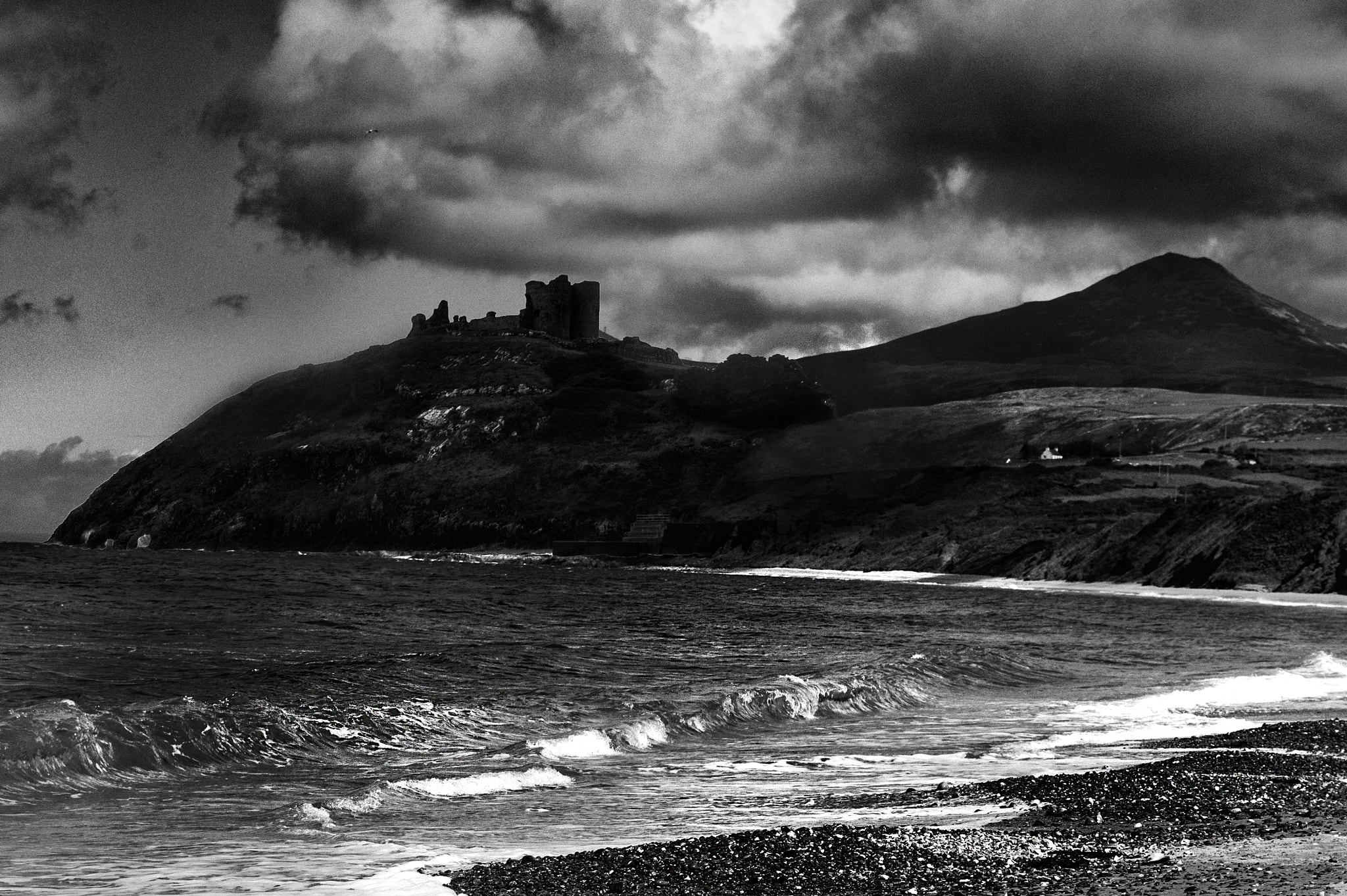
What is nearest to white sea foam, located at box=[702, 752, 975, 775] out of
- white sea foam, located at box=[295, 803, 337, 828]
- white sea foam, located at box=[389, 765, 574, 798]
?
white sea foam, located at box=[389, 765, 574, 798]

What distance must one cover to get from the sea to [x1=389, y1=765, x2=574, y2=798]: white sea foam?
0.23 feet

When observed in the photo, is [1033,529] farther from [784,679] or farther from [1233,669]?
[784,679]

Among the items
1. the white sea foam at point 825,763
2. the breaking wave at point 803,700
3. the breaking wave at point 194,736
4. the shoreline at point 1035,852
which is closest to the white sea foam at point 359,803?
the breaking wave at point 194,736

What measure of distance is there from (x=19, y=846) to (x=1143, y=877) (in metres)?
13.3

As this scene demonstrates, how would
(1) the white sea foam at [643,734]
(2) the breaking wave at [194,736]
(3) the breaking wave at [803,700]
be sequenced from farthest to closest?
1. (1) the white sea foam at [643,734]
2. (3) the breaking wave at [803,700]
3. (2) the breaking wave at [194,736]

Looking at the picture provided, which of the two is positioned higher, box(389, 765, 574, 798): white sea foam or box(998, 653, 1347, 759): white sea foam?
box(389, 765, 574, 798): white sea foam

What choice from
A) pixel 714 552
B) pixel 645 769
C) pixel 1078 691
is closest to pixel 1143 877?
pixel 645 769

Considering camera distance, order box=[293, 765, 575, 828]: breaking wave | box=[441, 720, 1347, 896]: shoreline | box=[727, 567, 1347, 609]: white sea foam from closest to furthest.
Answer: box=[441, 720, 1347, 896]: shoreline < box=[293, 765, 575, 828]: breaking wave < box=[727, 567, 1347, 609]: white sea foam

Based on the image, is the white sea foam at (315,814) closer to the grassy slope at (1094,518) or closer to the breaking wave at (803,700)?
the breaking wave at (803,700)

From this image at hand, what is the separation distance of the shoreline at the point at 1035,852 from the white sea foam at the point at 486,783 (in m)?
5.38

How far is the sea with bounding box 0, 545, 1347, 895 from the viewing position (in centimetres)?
1753

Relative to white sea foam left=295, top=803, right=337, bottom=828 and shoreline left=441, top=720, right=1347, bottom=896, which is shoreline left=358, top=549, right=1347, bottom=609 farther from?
white sea foam left=295, top=803, right=337, bottom=828

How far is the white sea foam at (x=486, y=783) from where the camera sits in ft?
68.8

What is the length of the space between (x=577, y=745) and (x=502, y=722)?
11.5 feet
